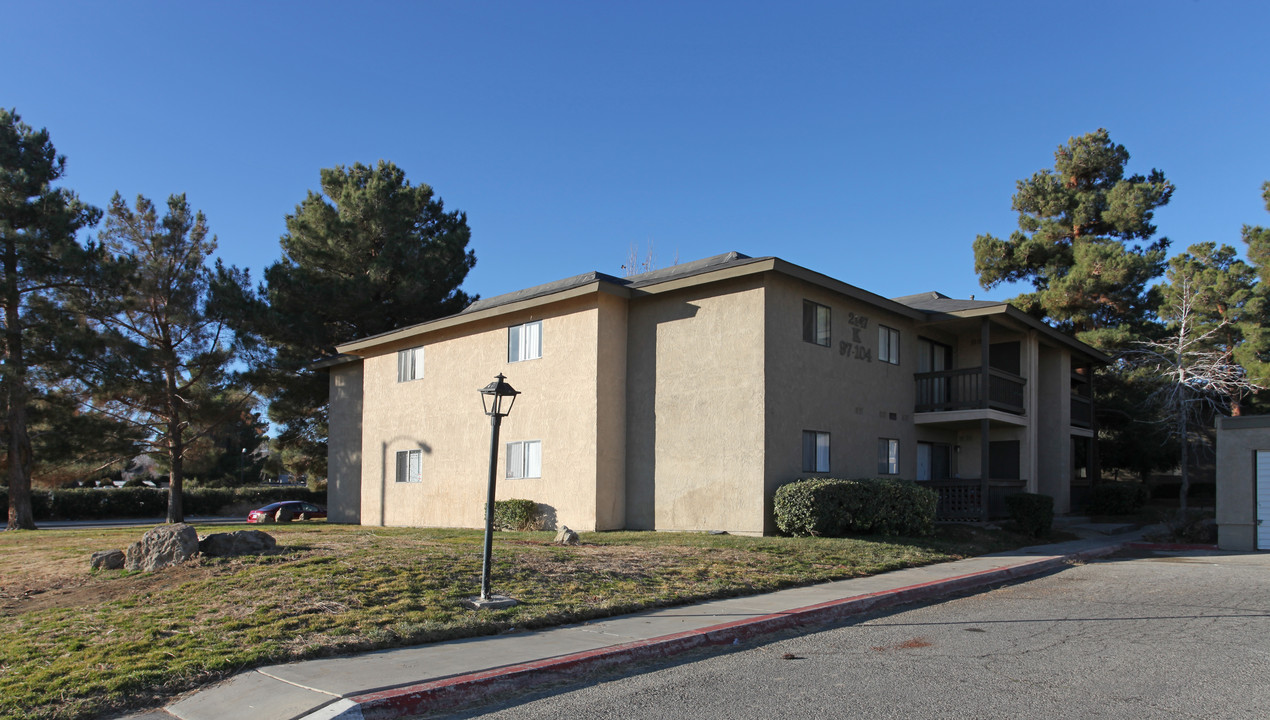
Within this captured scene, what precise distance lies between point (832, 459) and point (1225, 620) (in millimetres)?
9972

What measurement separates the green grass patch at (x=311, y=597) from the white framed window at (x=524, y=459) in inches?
208

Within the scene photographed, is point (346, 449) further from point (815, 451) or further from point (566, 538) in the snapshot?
point (815, 451)

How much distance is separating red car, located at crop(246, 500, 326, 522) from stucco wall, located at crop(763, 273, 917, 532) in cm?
2578

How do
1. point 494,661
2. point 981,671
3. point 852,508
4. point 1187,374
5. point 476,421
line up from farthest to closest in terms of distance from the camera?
point 1187,374 < point 476,421 < point 852,508 < point 494,661 < point 981,671

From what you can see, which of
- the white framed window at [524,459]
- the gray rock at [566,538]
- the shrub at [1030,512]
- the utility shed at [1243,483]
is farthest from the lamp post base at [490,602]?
the utility shed at [1243,483]

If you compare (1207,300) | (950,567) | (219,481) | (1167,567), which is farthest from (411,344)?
(219,481)

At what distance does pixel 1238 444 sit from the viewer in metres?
18.6

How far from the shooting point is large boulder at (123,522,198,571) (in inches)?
458

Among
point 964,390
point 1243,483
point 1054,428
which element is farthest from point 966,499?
point 1054,428

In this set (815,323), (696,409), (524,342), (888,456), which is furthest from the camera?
(524,342)

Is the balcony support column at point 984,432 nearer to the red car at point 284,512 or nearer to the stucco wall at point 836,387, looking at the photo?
the stucco wall at point 836,387

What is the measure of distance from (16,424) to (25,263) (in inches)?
208

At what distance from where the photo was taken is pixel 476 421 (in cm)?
2311

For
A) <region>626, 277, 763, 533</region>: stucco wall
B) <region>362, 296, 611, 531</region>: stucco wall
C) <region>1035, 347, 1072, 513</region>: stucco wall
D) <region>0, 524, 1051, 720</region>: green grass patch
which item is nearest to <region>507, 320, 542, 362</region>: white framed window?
<region>362, 296, 611, 531</region>: stucco wall
